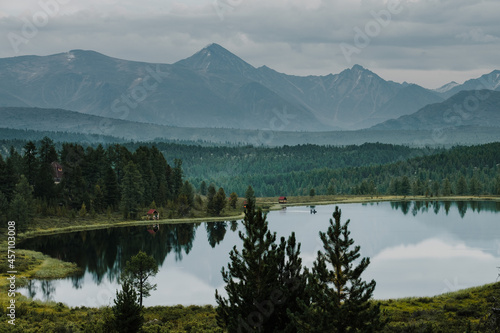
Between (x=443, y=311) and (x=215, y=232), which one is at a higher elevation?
(x=215, y=232)

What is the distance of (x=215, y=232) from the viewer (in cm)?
13212

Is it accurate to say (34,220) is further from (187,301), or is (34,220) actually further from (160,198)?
(187,301)

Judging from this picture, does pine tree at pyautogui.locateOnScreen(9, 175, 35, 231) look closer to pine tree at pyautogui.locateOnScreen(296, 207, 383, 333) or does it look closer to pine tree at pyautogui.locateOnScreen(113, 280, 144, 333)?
pine tree at pyautogui.locateOnScreen(113, 280, 144, 333)

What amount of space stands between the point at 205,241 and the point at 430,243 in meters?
45.1

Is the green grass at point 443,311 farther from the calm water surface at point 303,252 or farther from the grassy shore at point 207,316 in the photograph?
the calm water surface at point 303,252

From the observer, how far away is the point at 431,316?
5000 centimetres

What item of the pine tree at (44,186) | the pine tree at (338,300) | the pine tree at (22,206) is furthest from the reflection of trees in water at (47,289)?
the pine tree at (44,186)

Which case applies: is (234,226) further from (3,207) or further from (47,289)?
(47,289)

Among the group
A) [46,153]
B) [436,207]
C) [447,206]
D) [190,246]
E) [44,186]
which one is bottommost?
[190,246]

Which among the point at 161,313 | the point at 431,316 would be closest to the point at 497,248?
the point at 431,316

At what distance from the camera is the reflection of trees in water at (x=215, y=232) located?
11850 centimetres

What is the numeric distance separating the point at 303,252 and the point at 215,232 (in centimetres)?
3685

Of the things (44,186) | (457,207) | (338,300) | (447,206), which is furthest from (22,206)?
(447,206)

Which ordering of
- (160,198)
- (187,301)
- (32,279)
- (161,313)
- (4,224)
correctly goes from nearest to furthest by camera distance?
(161,313) → (187,301) → (32,279) → (4,224) → (160,198)
